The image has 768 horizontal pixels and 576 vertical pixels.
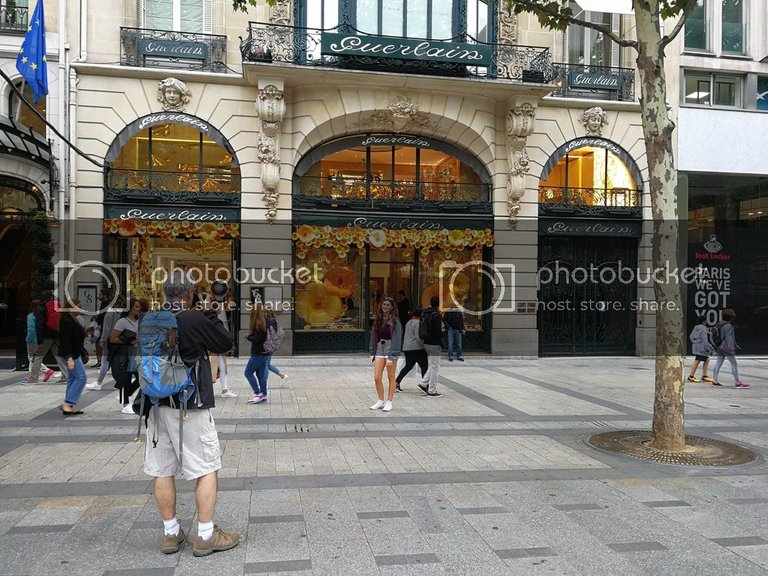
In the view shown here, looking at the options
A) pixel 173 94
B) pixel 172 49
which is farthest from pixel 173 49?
pixel 173 94

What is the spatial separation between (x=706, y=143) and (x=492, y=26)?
764cm

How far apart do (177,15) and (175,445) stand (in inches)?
576

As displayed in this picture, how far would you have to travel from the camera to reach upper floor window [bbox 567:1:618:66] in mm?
17500

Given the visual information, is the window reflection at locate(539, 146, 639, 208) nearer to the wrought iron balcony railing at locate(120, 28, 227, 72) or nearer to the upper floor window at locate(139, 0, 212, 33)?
the wrought iron balcony railing at locate(120, 28, 227, 72)

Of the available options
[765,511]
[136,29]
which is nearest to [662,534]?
[765,511]

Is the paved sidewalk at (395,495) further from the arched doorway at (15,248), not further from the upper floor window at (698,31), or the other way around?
the upper floor window at (698,31)

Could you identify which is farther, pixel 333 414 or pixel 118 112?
pixel 118 112

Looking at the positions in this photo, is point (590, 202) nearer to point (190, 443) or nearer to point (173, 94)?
point (173, 94)

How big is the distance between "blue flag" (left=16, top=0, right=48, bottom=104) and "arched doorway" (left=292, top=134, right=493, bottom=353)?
248 inches

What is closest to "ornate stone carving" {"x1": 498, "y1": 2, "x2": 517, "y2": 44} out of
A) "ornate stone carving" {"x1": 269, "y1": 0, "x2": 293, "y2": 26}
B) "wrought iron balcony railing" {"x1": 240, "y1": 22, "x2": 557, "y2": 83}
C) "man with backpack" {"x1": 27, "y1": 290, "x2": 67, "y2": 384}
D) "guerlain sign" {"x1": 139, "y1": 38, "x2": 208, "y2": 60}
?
"wrought iron balcony railing" {"x1": 240, "y1": 22, "x2": 557, "y2": 83}

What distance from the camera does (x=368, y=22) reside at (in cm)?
1573

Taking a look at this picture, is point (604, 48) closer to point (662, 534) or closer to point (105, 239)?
point (105, 239)

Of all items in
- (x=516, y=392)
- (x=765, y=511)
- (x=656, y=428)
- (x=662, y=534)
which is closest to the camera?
→ (x=662, y=534)

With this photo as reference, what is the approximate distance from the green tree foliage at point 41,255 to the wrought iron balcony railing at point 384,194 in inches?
242
